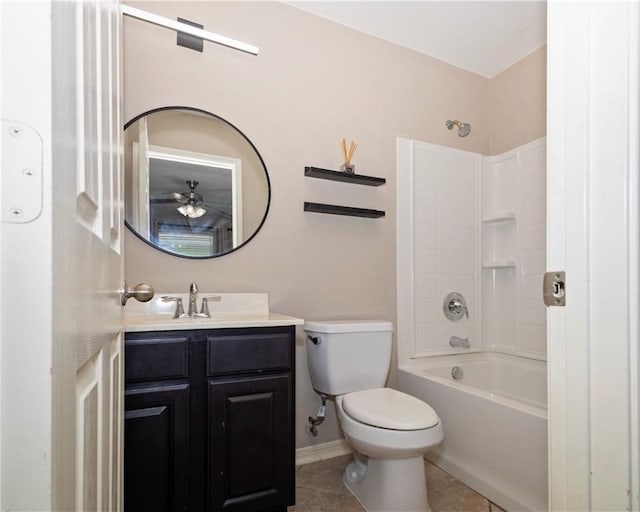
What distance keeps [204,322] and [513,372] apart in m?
2.10

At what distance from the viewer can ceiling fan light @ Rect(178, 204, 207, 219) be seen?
6.14ft

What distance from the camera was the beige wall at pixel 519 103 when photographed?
248 centimetres

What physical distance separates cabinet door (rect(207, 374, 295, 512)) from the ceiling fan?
0.89 metres

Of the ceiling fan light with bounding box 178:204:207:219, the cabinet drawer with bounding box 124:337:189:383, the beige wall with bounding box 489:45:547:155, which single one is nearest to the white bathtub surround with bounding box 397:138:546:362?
the beige wall with bounding box 489:45:547:155

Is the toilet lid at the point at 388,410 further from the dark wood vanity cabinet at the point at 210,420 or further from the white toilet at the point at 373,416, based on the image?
the dark wood vanity cabinet at the point at 210,420

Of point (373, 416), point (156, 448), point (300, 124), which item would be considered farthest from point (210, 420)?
point (300, 124)

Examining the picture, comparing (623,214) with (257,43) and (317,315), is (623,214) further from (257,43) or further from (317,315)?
(257,43)

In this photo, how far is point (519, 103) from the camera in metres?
2.63

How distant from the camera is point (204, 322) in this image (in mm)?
1395

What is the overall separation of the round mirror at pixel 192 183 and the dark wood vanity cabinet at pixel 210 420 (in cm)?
63

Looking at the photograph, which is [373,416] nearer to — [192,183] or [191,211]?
[191,211]

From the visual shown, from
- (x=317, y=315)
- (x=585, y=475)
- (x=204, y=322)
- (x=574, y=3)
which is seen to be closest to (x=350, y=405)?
(x=317, y=315)

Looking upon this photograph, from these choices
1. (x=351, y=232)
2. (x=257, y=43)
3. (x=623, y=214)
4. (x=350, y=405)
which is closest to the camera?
(x=623, y=214)

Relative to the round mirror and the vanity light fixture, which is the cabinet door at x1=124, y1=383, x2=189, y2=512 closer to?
the round mirror
